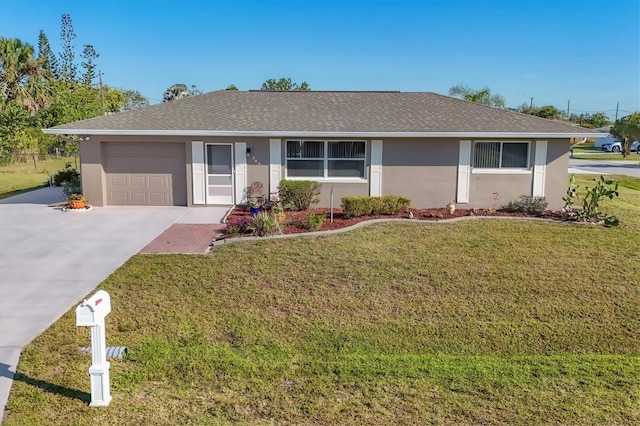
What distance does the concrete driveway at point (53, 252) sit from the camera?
6.49m

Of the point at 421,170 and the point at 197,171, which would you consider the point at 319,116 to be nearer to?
the point at 421,170

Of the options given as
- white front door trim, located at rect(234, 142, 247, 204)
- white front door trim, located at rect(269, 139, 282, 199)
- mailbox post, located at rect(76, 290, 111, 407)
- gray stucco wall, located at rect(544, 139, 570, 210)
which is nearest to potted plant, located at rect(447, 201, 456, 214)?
gray stucco wall, located at rect(544, 139, 570, 210)

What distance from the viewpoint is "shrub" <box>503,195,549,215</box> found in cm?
1459

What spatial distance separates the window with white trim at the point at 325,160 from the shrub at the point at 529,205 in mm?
4747

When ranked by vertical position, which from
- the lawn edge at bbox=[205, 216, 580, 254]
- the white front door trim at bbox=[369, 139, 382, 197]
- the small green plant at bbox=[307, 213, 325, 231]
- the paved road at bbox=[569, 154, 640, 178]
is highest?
the white front door trim at bbox=[369, 139, 382, 197]

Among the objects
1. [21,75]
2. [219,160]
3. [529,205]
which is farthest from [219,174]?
[21,75]

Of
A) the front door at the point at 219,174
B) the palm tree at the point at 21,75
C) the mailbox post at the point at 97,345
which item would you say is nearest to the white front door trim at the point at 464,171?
the front door at the point at 219,174

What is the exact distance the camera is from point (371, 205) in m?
13.4

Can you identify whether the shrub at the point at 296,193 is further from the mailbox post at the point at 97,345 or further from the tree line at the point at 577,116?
the tree line at the point at 577,116

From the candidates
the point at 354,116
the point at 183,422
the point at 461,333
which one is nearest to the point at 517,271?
the point at 461,333

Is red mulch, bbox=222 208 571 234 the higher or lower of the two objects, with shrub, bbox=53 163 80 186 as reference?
lower

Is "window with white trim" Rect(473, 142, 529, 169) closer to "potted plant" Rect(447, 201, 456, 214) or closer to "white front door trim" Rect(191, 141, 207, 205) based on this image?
"potted plant" Rect(447, 201, 456, 214)

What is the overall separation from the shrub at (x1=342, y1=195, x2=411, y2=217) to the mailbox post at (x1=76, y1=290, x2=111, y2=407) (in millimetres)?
9149

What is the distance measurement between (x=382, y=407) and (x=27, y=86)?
107 feet
